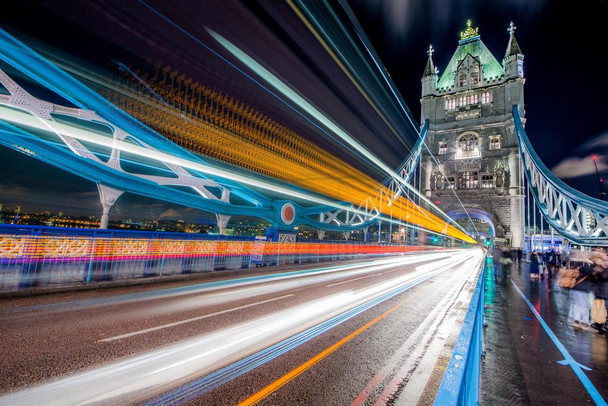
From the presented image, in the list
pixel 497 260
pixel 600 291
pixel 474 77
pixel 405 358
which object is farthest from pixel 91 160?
pixel 474 77

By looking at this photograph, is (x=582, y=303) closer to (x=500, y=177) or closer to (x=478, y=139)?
(x=500, y=177)

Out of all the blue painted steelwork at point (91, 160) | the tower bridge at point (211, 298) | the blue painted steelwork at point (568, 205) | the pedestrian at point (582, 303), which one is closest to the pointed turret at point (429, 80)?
the blue painted steelwork at point (568, 205)

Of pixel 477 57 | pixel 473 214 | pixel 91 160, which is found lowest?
pixel 91 160

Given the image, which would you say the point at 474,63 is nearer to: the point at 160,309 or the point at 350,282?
the point at 350,282

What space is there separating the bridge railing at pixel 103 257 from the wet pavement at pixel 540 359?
1059 centimetres

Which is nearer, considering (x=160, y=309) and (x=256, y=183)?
(x=160, y=309)

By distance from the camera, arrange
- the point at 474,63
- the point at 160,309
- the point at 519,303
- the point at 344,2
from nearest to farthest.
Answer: the point at 160,309 < the point at 519,303 < the point at 344,2 < the point at 474,63

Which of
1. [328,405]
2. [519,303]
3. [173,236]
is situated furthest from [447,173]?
[328,405]

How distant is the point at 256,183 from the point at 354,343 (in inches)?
590

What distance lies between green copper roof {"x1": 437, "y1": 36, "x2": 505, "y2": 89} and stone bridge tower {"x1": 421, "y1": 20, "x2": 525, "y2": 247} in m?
0.18

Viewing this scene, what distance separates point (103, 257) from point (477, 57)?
248ft

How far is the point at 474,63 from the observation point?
57781mm

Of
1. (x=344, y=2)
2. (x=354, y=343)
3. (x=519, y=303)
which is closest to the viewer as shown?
(x=354, y=343)

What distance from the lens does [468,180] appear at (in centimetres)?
5091
